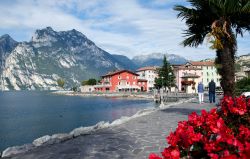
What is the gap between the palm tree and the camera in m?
12.4

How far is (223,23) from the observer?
12641 millimetres

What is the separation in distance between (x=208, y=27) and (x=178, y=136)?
10973 millimetres

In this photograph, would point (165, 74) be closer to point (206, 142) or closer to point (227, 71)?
point (227, 71)

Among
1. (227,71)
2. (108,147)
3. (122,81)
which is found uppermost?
(122,81)

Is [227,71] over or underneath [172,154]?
over

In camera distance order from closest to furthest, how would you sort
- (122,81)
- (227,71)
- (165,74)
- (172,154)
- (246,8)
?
(172,154), (246,8), (227,71), (165,74), (122,81)

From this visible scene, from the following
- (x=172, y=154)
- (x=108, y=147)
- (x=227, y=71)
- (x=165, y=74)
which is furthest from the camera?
(x=165, y=74)

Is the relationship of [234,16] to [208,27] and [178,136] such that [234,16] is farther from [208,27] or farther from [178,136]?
[178,136]

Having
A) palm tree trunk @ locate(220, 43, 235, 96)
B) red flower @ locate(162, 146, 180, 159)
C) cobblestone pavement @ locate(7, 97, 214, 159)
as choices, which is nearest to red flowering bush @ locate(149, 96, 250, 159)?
red flower @ locate(162, 146, 180, 159)

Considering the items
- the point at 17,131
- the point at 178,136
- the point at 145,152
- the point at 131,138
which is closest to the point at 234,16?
the point at 131,138

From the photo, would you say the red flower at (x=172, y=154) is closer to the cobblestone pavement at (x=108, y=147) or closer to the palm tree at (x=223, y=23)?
the cobblestone pavement at (x=108, y=147)

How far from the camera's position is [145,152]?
24.9 feet

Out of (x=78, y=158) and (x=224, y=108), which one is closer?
(x=224, y=108)

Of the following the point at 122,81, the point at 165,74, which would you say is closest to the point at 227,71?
the point at 165,74
